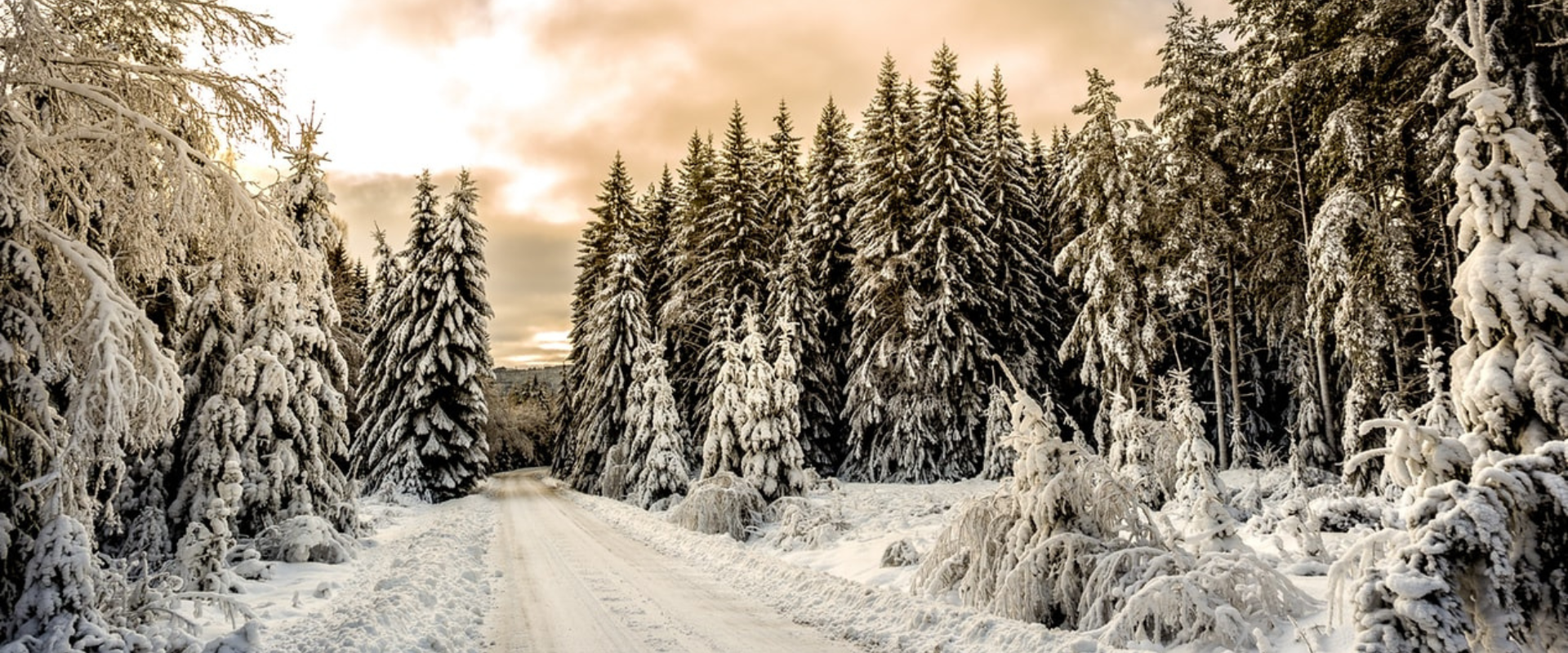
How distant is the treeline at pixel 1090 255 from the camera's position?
14070 mm

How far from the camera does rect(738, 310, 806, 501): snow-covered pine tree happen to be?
17.9 m

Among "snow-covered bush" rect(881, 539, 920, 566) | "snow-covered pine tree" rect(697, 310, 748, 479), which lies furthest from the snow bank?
"snow-covered pine tree" rect(697, 310, 748, 479)

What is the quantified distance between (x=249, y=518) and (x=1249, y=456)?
25.6m

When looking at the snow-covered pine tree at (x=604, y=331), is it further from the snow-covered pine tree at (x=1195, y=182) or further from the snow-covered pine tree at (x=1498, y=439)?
the snow-covered pine tree at (x=1498, y=439)

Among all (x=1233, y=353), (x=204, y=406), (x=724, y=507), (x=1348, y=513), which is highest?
(x=1233, y=353)

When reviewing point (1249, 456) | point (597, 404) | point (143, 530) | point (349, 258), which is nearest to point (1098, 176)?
point (1249, 456)

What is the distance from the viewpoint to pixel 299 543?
12.4m

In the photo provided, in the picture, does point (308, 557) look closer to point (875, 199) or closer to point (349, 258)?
point (875, 199)

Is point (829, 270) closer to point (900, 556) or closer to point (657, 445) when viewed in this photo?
point (657, 445)

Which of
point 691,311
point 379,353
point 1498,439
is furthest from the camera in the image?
point 379,353

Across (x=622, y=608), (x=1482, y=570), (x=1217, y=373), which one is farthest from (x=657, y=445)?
(x=1482, y=570)

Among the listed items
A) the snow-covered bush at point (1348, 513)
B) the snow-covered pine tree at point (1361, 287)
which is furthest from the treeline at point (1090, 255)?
the snow-covered bush at point (1348, 513)

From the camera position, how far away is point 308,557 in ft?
41.2

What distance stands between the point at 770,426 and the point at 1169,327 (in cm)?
1285
